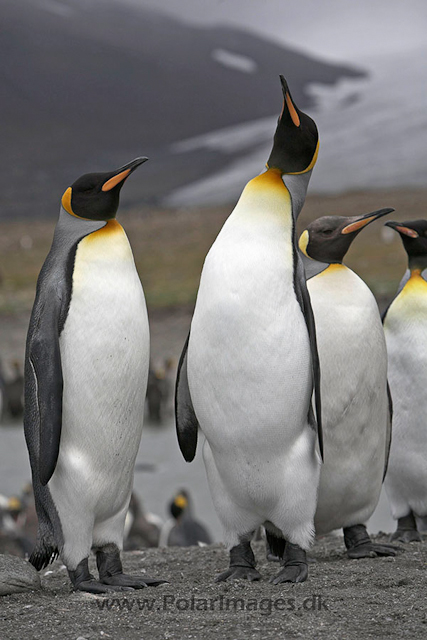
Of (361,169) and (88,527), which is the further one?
(361,169)

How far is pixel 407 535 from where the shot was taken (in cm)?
452

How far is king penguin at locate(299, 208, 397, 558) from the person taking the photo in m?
3.64

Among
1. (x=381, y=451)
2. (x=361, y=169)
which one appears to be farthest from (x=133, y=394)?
(x=361, y=169)

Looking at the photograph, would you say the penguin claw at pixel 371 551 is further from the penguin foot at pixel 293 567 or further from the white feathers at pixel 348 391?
the penguin foot at pixel 293 567

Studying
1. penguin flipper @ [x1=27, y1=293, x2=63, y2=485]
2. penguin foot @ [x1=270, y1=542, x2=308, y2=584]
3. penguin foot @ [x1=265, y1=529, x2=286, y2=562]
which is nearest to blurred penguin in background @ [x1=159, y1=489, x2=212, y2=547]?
penguin foot @ [x1=265, y1=529, x2=286, y2=562]

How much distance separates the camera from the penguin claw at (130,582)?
10.0 ft

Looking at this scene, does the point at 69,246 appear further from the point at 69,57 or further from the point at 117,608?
the point at 69,57

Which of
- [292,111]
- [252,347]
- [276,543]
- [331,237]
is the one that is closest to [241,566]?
[276,543]

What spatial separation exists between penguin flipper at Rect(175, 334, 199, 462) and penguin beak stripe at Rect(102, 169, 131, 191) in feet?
2.41

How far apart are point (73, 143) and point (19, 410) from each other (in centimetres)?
3791

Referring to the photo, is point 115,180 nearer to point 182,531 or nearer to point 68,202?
point 68,202

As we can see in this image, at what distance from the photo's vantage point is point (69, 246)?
3.28 m

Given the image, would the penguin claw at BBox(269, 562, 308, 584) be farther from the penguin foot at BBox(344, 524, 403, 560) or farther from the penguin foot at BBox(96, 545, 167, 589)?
the penguin foot at BBox(344, 524, 403, 560)

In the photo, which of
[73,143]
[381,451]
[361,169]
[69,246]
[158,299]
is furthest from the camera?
[73,143]
